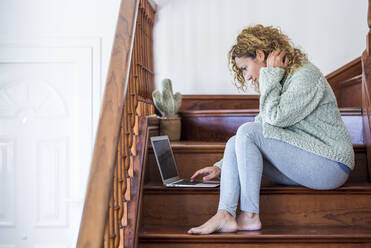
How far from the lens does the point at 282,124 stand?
63.1 inches

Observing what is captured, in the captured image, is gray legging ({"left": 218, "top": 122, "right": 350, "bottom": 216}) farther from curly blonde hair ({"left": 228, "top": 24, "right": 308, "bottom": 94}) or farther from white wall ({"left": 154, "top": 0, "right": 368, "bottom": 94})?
white wall ({"left": 154, "top": 0, "right": 368, "bottom": 94})

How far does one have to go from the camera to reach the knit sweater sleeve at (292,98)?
158 centimetres

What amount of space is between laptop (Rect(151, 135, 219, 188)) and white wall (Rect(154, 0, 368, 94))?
1246 mm

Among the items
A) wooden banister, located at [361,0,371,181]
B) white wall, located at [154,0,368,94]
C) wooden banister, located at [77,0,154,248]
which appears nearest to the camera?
wooden banister, located at [77,0,154,248]

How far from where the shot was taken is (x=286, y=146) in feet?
5.22

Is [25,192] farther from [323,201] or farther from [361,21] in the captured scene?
[361,21]

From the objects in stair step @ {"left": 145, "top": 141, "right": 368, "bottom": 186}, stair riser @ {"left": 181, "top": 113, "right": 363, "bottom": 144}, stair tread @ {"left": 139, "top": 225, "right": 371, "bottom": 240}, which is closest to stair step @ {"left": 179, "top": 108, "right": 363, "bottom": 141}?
stair riser @ {"left": 181, "top": 113, "right": 363, "bottom": 144}

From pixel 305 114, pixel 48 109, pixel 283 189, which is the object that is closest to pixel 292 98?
pixel 305 114

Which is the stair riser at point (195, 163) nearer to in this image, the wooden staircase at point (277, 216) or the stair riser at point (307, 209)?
the wooden staircase at point (277, 216)

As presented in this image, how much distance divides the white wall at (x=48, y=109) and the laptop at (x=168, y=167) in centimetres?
140

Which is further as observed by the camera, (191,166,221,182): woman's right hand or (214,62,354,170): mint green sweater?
(191,166,221,182): woman's right hand

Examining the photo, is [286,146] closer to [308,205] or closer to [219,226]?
[308,205]

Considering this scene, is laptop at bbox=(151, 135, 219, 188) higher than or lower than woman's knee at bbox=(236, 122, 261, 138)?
lower

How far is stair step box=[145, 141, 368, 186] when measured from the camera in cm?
192
